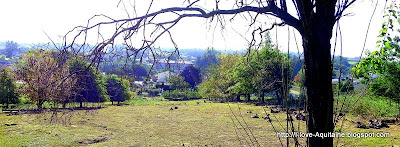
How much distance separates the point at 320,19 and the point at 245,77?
78.0 feet

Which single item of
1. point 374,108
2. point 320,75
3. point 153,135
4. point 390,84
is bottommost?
point 153,135

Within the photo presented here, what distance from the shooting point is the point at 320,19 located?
1187 millimetres

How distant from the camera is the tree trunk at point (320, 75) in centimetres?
117

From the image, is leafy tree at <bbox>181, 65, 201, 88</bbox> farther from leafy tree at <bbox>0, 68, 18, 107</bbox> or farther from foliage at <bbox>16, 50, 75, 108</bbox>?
leafy tree at <bbox>0, 68, 18, 107</bbox>

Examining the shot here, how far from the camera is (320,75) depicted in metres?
1.17

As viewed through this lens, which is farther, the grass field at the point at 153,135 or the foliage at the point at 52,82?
the grass field at the point at 153,135

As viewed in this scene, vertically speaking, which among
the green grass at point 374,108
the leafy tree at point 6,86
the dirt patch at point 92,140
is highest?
the leafy tree at point 6,86

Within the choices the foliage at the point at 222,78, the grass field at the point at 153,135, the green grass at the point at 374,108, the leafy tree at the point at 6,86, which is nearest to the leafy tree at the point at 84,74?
the grass field at the point at 153,135

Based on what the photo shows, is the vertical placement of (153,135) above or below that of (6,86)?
below

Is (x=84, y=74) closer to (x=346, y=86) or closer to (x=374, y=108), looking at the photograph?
(x=346, y=86)

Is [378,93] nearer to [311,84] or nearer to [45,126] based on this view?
[311,84]

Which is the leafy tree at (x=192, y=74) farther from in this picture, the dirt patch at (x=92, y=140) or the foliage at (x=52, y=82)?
the dirt patch at (x=92, y=140)

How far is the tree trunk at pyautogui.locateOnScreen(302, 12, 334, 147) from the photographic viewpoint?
1175 mm

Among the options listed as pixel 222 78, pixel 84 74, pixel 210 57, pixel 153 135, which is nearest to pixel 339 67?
pixel 84 74
